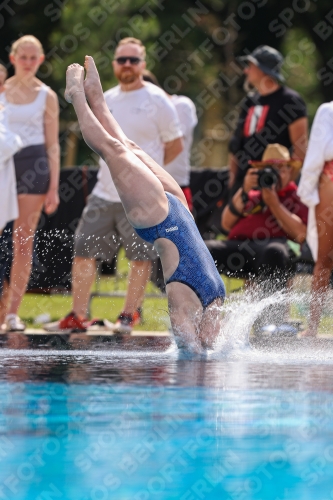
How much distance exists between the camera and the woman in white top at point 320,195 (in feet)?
24.0

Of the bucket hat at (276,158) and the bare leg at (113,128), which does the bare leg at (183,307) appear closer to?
the bare leg at (113,128)

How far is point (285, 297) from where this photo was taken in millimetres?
7477

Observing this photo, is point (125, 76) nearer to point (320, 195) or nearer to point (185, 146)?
point (185, 146)

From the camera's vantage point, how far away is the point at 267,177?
25.3 feet

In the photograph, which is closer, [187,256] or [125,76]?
[187,256]

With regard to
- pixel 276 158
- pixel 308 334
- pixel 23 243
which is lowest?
pixel 308 334

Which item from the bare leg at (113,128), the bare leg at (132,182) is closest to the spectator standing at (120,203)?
the bare leg at (113,128)

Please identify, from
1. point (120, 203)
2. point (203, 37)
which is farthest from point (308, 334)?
point (203, 37)

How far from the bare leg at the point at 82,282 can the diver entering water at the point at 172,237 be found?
7.63ft

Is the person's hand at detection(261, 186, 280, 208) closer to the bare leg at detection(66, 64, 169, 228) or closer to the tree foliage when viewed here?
the bare leg at detection(66, 64, 169, 228)

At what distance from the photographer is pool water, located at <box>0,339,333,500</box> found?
297cm

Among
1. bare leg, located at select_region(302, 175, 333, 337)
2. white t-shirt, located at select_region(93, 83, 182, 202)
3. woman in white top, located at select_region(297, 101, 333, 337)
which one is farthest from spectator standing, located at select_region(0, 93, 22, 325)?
bare leg, located at select_region(302, 175, 333, 337)

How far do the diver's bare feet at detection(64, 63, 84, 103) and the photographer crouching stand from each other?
2073mm

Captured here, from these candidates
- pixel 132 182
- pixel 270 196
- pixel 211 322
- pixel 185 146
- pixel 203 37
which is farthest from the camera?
pixel 203 37
